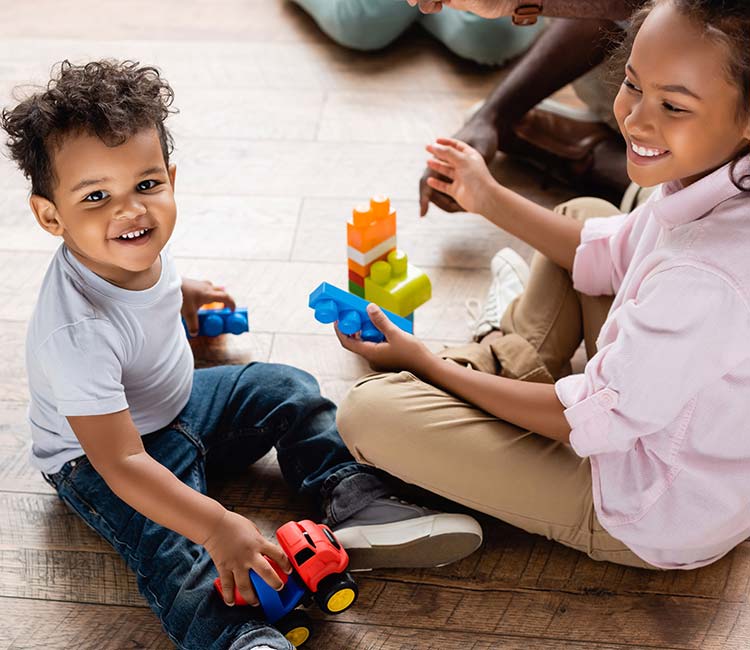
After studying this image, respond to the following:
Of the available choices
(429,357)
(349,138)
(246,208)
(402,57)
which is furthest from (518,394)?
(402,57)

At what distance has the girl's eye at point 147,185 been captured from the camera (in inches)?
39.1

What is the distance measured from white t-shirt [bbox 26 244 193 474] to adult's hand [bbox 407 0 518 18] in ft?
1.49

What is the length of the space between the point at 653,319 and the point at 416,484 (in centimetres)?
36

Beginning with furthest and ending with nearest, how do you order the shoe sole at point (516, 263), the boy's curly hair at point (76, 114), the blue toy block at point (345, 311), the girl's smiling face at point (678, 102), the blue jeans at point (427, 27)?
the blue jeans at point (427, 27), the shoe sole at point (516, 263), the blue toy block at point (345, 311), the boy's curly hair at point (76, 114), the girl's smiling face at point (678, 102)

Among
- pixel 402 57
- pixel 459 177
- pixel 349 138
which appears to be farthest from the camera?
pixel 402 57

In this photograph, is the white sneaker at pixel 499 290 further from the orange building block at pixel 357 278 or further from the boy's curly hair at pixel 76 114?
the boy's curly hair at pixel 76 114

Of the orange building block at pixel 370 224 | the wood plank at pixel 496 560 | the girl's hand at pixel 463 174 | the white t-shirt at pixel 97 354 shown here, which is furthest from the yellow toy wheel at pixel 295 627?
the girl's hand at pixel 463 174

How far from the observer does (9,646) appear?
102 cm

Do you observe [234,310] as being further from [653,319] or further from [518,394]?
[653,319]

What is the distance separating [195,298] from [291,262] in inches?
10.3

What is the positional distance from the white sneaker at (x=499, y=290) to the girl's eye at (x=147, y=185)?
1.76ft

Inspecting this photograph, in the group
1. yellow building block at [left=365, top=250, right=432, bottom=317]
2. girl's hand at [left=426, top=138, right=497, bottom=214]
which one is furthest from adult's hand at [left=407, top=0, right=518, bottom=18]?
yellow building block at [left=365, top=250, right=432, bottom=317]

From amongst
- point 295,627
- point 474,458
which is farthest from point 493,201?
point 295,627

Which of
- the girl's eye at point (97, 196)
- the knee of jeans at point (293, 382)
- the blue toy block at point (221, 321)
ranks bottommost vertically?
the blue toy block at point (221, 321)
